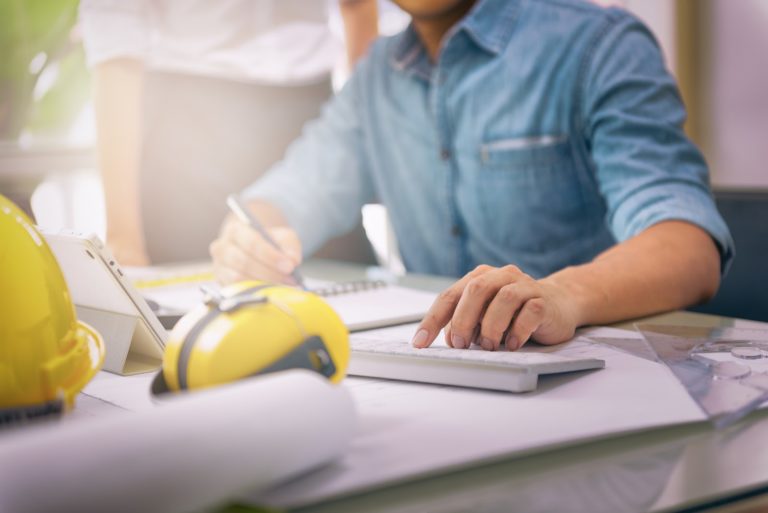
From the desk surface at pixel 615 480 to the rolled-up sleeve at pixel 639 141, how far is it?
0.51 m

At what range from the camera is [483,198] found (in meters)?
1.31

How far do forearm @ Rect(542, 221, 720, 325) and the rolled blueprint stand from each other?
1.36ft

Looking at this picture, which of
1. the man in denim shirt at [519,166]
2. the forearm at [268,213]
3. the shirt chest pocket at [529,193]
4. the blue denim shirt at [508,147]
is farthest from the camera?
the forearm at [268,213]

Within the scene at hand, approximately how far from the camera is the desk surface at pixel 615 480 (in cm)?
40

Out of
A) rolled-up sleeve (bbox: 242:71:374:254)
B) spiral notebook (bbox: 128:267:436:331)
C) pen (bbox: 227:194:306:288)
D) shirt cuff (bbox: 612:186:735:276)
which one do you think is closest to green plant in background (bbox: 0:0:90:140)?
rolled-up sleeve (bbox: 242:71:374:254)

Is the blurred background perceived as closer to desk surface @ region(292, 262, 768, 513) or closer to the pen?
the pen

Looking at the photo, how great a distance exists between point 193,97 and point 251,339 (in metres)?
1.39

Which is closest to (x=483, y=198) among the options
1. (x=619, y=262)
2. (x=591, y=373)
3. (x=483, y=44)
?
(x=483, y=44)

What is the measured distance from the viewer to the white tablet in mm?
652

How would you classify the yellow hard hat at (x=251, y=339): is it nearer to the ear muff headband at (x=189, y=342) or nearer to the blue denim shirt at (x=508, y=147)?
the ear muff headband at (x=189, y=342)

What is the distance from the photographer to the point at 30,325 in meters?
0.49

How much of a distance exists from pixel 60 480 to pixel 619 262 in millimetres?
655

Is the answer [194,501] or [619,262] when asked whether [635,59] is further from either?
[194,501]

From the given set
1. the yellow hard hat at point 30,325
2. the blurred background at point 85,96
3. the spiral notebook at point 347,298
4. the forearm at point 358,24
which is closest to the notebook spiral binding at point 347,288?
the spiral notebook at point 347,298
